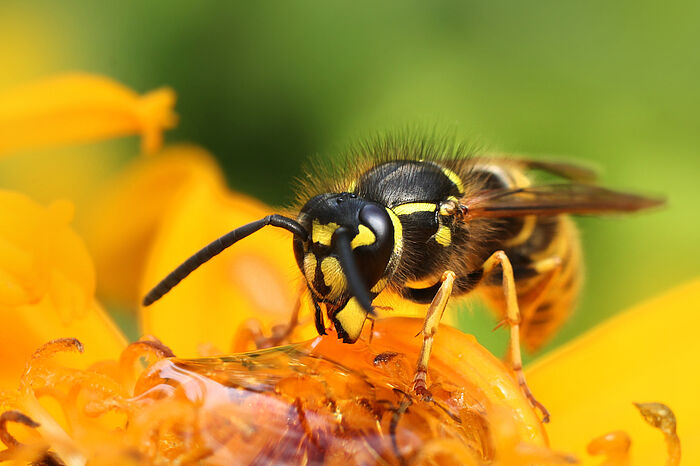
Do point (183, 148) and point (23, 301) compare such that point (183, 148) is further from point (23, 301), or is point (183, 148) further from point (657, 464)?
point (657, 464)

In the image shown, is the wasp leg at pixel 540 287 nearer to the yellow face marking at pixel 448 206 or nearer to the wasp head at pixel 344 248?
the yellow face marking at pixel 448 206

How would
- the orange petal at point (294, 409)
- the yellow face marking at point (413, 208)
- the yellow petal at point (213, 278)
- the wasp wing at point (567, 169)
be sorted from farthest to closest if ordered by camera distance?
the wasp wing at point (567, 169) < the yellow petal at point (213, 278) < the yellow face marking at point (413, 208) < the orange petal at point (294, 409)

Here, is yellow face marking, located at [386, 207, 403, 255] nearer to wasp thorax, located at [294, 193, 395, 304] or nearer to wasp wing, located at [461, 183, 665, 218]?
wasp thorax, located at [294, 193, 395, 304]

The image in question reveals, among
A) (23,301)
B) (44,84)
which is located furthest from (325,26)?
(23,301)

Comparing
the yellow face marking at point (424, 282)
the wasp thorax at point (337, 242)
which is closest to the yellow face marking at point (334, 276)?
the wasp thorax at point (337, 242)

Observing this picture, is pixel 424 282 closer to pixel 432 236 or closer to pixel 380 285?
pixel 432 236

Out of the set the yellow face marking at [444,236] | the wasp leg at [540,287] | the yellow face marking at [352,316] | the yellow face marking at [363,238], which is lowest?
the yellow face marking at [352,316]

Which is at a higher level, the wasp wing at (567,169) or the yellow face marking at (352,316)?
the wasp wing at (567,169)

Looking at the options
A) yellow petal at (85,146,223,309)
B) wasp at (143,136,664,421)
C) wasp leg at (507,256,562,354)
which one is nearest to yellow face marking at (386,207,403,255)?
wasp at (143,136,664,421)

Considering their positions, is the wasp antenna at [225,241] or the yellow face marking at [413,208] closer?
the wasp antenna at [225,241]
